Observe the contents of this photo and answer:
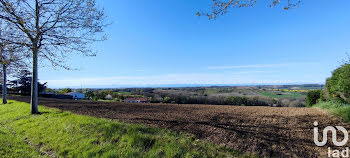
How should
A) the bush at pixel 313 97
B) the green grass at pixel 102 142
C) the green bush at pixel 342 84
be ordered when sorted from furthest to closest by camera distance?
the bush at pixel 313 97, the green bush at pixel 342 84, the green grass at pixel 102 142

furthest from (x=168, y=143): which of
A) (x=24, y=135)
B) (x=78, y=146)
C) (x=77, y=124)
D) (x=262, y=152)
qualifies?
(x=24, y=135)

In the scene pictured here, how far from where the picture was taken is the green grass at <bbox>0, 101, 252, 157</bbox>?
3844 mm

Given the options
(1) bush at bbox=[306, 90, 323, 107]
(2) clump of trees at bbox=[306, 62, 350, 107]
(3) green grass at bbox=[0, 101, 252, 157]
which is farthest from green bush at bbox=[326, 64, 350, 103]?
(3) green grass at bbox=[0, 101, 252, 157]

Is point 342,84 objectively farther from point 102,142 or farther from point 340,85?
point 102,142

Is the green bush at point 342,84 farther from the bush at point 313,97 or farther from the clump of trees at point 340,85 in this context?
the bush at point 313,97

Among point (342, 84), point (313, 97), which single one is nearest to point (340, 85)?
point (342, 84)

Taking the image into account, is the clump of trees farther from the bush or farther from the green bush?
the bush

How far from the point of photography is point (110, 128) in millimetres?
5316

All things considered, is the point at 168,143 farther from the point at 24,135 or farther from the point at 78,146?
the point at 24,135

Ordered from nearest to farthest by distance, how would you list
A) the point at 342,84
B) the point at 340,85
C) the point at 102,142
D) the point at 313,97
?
the point at 102,142 < the point at 342,84 < the point at 340,85 < the point at 313,97

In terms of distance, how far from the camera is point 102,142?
15.2 ft

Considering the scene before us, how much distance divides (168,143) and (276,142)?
3019 mm

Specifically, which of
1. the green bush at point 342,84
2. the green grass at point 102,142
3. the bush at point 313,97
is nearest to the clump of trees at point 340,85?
the green bush at point 342,84

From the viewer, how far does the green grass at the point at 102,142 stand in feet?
12.6
